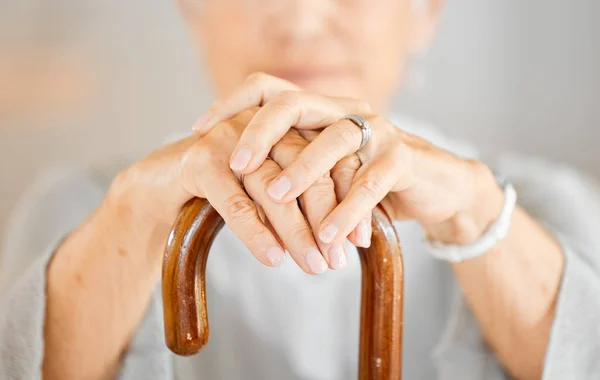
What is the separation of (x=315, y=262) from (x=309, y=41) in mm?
295

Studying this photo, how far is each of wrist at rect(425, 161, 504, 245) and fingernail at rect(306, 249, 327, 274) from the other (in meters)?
0.15

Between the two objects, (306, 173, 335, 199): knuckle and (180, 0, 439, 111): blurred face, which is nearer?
(306, 173, 335, 199): knuckle

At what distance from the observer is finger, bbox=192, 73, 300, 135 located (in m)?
0.41

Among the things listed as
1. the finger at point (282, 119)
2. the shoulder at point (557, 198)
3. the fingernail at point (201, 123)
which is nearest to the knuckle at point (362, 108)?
the finger at point (282, 119)

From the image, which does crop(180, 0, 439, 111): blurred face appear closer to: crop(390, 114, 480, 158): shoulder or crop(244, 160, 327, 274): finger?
crop(390, 114, 480, 158): shoulder

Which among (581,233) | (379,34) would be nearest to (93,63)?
(379,34)

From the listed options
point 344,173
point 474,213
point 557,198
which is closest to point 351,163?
point 344,173

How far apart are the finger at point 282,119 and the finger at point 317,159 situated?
0.06 ft

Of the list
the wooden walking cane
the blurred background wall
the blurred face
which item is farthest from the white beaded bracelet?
the blurred background wall

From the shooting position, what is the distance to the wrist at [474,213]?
46cm

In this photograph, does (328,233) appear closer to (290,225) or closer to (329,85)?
(290,225)

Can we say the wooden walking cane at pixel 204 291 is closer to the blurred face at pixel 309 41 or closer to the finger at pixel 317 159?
the finger at pixel 317 159

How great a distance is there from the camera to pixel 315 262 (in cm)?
35

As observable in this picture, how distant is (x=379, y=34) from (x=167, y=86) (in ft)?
0.79
